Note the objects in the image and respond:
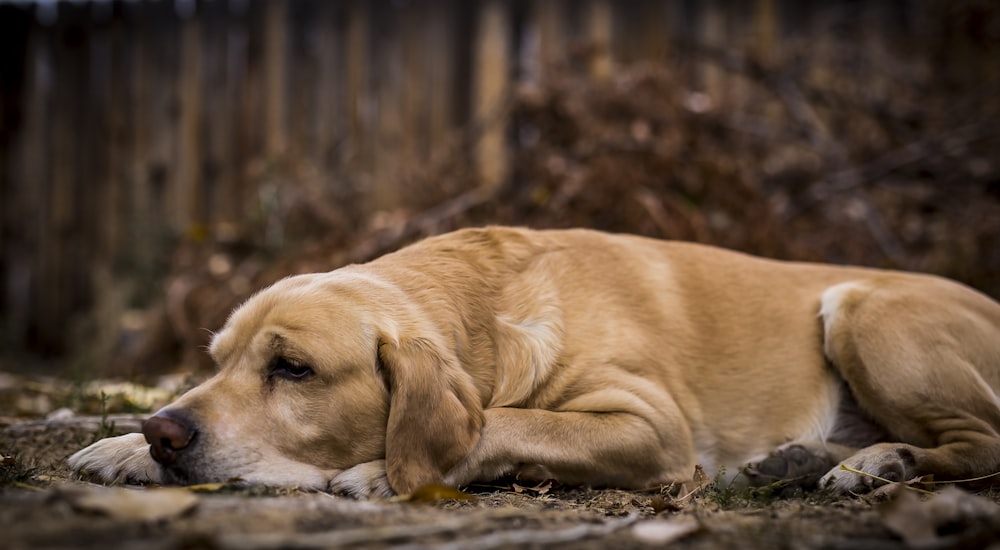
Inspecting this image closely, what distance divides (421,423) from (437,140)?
5051 mm

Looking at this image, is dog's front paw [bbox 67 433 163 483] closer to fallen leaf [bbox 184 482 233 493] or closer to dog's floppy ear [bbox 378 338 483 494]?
fallen leaf [bbox 184 482 233 493]

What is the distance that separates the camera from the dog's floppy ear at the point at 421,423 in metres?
2.76

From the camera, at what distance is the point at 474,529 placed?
203cm

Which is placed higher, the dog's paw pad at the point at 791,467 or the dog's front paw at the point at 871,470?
the dog's front paw at the point at 871,470

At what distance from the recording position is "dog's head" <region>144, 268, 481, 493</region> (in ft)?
8.91

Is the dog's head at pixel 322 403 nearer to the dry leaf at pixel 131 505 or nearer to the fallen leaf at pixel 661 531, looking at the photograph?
the dry leaf at pixel 131 505

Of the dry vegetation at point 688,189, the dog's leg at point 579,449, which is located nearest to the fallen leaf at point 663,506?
the dog's leg at point 579,449

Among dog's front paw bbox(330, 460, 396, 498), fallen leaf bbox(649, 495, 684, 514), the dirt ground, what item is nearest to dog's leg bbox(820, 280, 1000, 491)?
the dirt ground

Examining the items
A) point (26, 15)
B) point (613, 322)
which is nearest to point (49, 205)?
point (26, 15)

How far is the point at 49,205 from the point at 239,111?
93.8 inches

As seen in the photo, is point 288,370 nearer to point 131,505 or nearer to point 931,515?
point 131,505

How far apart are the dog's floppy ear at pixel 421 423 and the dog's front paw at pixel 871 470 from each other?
4.43 feet

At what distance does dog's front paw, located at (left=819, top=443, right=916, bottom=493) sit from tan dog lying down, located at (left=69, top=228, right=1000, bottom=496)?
0.01 meters

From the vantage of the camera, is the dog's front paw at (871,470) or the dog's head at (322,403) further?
the dog's front paw at (871,470)
